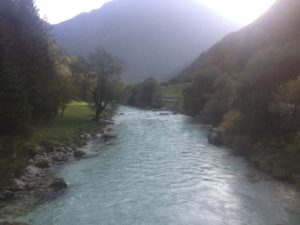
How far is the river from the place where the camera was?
866 inches

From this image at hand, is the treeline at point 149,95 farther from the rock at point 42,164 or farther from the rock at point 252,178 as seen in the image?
the rock at point 252,178

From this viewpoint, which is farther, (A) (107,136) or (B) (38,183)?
(A) (107,136)

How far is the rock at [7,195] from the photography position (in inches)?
973

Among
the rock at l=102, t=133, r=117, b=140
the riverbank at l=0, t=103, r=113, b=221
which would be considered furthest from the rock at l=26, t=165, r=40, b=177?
the rock at l=102, t=133, r=117, b=140

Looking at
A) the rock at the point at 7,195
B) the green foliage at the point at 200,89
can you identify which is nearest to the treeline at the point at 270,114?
the rock at the point at 7,195

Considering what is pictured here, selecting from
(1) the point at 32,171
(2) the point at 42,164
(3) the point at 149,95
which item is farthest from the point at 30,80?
(3) the point at 149,95

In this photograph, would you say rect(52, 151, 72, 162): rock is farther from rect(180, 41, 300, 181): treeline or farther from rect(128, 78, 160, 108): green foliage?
rect(128, 78, 160, 108): green foliage

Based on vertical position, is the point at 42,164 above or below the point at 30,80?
below

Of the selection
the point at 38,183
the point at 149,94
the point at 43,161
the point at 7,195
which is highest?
the point at 149,94

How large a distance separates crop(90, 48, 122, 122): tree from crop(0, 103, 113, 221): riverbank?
12.5 metres

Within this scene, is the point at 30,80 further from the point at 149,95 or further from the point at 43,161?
the point at 149,95

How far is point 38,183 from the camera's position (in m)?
29.1

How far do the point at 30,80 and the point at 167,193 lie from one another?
77.3ft

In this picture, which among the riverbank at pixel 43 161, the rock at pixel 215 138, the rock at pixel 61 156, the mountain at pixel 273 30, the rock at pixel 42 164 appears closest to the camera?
the riverbank at pixel 43 161
